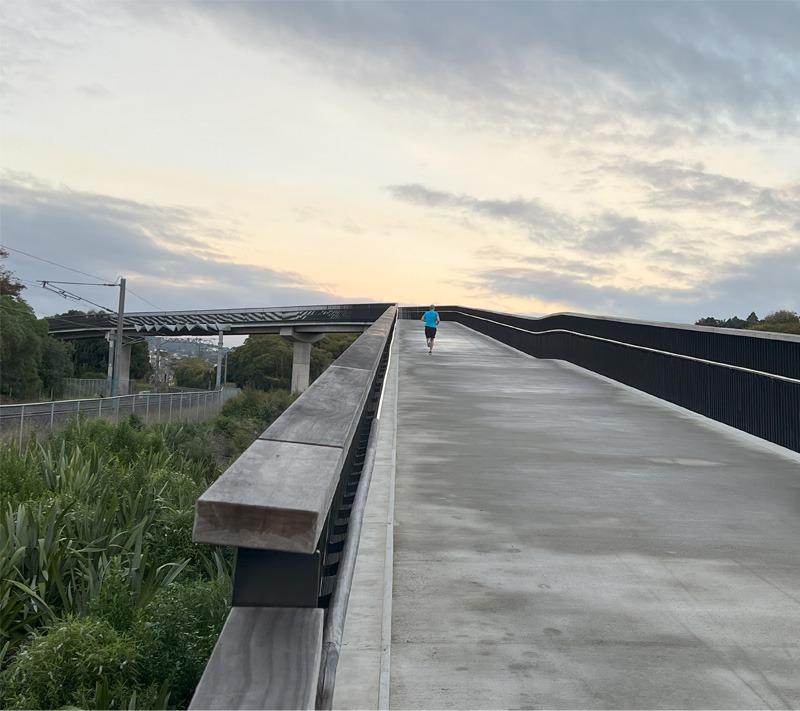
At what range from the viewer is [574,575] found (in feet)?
17.9

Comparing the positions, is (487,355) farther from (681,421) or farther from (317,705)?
(317,705)

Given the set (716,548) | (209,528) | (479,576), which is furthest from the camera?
(716,548)

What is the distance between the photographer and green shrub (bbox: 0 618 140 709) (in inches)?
180

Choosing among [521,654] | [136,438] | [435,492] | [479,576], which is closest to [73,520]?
[435,492]

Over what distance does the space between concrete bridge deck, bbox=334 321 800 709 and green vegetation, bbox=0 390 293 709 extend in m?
0.93

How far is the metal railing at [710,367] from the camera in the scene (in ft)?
35.2

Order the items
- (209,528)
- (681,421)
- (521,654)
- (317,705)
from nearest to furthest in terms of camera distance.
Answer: (209,528) < (317,705) < (521,654) < (681,421)

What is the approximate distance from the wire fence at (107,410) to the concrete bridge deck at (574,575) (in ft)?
51.6

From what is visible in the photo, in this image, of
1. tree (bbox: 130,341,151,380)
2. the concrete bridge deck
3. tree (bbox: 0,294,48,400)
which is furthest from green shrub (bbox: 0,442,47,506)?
tree (bbox: 130,341,151,380)

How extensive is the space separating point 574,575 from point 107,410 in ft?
118

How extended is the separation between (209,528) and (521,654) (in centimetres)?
245

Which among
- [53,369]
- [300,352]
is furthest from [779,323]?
[53,369]

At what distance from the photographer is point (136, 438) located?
19.2m

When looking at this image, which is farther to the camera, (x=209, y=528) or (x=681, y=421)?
(x=681, y=421)
